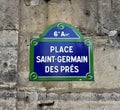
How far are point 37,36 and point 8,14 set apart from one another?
44 cm

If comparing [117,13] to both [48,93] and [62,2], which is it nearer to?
[62,2]

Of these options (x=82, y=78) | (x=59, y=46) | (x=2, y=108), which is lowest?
(x=2, y=108)

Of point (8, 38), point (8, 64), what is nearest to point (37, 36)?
point (8, 38)

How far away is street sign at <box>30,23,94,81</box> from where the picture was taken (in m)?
4.89

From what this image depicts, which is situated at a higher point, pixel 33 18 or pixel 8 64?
pixel 33 18

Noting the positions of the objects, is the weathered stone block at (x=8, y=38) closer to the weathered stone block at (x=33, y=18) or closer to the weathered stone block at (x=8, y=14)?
the weathered stone block at (x=8, y=14)

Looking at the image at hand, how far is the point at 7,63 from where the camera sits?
190 inches

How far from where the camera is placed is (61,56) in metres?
4.95

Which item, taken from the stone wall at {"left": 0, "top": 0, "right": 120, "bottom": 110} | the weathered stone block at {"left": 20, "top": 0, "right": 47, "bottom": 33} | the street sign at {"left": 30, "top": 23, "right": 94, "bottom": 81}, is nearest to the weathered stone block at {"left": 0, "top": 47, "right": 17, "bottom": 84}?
the stone wall at {"left": 0, "top": 0, "right": 120, "bottom": 110}

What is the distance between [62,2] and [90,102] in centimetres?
129

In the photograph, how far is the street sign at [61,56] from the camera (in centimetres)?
489

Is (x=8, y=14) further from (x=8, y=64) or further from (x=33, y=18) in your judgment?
(x=8, y=64)

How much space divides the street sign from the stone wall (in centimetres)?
6

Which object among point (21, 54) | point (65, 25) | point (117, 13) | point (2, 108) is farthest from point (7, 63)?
point (117, 13)
